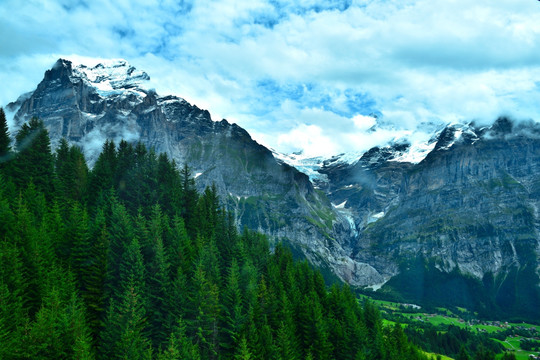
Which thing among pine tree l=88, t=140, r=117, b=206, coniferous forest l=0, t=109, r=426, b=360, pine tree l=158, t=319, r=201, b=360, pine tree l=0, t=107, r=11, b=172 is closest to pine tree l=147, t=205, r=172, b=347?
coniferous forest l=0, t=109, r=426, b=360

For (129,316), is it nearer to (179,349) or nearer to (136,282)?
(136,282)

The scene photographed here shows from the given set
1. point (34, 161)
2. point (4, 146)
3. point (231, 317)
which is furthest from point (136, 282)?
point (4, 146)

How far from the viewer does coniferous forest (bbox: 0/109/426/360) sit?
45812mm

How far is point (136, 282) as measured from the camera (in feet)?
181

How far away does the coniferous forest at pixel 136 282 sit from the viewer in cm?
4581

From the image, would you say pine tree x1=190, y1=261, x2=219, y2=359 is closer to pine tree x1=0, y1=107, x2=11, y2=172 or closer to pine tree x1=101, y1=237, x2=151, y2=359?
pine tree x1=101, y1=237, x2=151, y2=359

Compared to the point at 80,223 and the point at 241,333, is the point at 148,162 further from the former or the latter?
the point at 241,333

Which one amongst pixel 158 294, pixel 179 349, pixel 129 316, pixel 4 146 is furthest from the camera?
pixel 4 146

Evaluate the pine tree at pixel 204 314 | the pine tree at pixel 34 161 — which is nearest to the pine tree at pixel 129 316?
the pine tree at pixel 204 314

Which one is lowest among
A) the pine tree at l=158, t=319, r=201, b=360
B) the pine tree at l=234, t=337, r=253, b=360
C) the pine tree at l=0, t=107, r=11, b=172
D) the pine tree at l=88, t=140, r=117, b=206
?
the pine tree at l=234, t=337, r=253, b=360

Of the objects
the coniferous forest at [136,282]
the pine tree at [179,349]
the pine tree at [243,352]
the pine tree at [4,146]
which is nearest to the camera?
the coniferous forest at [136,282]

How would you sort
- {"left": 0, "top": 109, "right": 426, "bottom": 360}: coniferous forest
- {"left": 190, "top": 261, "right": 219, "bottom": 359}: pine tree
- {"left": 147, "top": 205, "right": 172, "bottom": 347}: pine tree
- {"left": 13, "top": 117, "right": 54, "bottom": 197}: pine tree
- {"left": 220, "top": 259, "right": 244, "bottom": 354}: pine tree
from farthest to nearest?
{"left": 13, "top": 117, "right": 54, "bottom": 197}: pine tree
{"left": 220, "top": 259, "right": 244, "bottom": 354}: pine tree
{"left": 190, "top": 261, "right": 219, "bottom": 359}: pine tree
{"left": 147, "top": 205, "right": 172, "bottom": 347}: pine tree
{"left": 0, "top": 109, "right": 426, "bottom": 360}: coniferous forest

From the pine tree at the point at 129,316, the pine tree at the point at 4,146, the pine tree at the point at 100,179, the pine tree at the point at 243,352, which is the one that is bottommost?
the pine tree at the point at 243,352

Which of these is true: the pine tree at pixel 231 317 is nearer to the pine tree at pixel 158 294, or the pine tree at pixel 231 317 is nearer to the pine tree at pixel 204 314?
the pine tree at pixel 204 314
